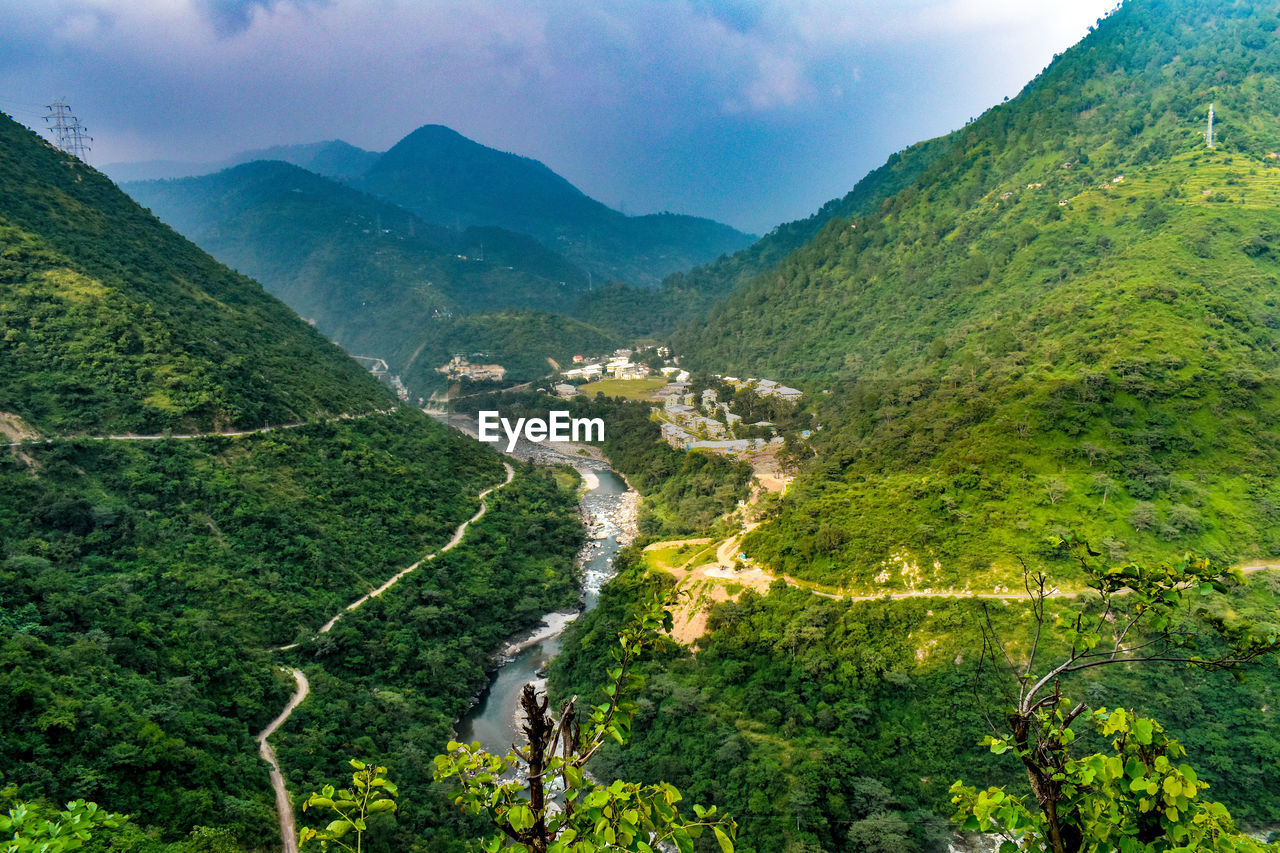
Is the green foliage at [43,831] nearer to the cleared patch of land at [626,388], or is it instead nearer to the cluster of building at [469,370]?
the cleared patch of land at [626,388]

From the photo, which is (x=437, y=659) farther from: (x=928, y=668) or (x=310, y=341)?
(x=310, y=341)

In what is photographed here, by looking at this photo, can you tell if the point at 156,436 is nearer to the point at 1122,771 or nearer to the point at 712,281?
the point at 1122,771

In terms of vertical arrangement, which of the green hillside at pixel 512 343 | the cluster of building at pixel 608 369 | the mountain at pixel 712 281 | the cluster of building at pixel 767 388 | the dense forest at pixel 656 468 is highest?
the mountain at pixel 712 281

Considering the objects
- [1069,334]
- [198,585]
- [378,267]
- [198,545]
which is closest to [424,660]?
[198,585]

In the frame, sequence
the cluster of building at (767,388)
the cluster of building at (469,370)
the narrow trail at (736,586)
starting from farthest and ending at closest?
the cluster of building at (469,370)
the cluster of building at (767,388)
the narrow trail at (736,586)

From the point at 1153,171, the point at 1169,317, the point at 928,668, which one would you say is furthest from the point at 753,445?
the point at 1153,171

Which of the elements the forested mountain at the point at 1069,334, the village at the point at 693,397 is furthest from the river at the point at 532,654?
the forested mountain at the point at 1069,334
